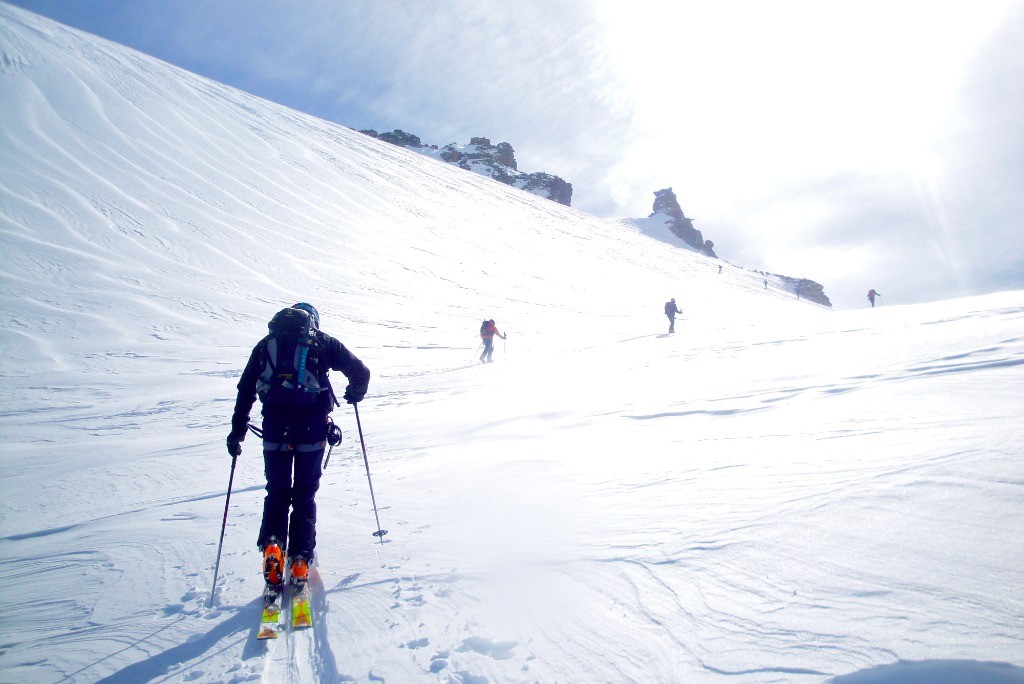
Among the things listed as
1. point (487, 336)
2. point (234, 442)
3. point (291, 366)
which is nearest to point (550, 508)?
point (291, 366)

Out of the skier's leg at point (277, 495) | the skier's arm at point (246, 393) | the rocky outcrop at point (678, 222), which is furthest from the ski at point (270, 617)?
the rocky outcrop at point (678, 222)

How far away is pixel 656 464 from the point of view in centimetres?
440

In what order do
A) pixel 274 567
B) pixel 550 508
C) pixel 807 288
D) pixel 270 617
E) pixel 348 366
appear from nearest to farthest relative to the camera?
pixel 270 617 < pixel 274 567 < pixel 348 366 < pixel 550 508 < pixel 807 288

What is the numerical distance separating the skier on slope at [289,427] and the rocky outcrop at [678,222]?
100160 mm

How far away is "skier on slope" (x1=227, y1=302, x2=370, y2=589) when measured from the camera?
10.7 ft

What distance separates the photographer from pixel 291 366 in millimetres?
3303

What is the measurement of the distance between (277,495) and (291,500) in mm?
91

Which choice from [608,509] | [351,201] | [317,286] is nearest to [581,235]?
[351,201]

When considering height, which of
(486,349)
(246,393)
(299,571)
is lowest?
(299,571)

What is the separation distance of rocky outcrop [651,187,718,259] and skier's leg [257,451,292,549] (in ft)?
329

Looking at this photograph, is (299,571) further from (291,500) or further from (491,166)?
(491,166)

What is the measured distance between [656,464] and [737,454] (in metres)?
0.64

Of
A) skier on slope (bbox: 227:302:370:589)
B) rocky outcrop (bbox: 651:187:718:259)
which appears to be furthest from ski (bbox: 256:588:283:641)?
rocky outcrop (bbox: 651:187:718:259)

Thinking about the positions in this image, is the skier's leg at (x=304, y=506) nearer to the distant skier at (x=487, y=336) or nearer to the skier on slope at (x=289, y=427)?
the skier on slope at (x=289, y=427)
